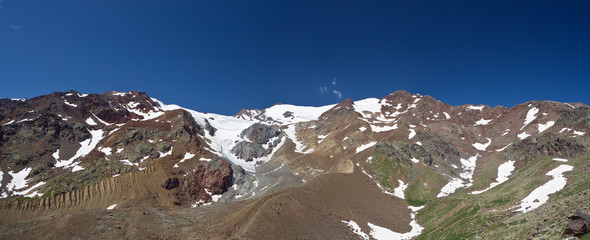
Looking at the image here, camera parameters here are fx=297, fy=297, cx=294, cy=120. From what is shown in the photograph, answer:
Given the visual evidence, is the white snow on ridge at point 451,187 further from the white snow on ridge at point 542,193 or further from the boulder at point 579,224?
the boulder at point 579,224

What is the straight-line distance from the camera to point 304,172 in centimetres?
11419

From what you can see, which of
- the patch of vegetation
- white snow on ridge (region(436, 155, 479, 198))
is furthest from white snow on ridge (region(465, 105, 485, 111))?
the patch of vegetation

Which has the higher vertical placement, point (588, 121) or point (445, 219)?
point (588, 121)

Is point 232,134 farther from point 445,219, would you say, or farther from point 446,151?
point 445,219

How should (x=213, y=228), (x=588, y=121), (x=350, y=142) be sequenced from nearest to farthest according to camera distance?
(x=213, y=228), (x=588, y=121), (x=350, y=142)

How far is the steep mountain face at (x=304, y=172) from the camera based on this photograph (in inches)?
1689

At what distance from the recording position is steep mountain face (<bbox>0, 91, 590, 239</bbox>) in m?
42.9

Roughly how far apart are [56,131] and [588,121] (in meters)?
205

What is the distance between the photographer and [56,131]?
430 ft

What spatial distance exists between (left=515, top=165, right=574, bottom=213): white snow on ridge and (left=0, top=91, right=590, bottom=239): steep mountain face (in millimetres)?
294

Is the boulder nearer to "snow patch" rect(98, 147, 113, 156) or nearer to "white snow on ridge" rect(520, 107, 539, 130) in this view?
"white snow on ridge" rect(520, 107, 539, 130)

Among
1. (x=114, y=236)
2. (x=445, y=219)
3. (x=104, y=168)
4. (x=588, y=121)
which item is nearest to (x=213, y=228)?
(x=114, y=236)

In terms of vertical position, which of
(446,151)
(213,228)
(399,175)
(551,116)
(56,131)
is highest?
(56,131)

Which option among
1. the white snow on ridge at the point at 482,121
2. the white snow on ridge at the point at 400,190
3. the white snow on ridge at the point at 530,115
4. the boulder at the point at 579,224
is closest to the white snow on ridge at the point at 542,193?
the boulder at the point at 579,224
